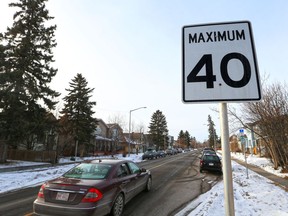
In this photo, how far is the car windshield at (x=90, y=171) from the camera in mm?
6690

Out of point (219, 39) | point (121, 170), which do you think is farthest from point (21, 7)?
point (219, 39)

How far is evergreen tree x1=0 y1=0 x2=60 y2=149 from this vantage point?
882 inches

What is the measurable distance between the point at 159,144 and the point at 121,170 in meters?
77.4

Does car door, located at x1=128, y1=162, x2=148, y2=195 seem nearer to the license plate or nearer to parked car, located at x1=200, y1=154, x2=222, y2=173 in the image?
the license plate

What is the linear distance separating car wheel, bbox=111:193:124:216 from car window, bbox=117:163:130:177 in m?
0.68

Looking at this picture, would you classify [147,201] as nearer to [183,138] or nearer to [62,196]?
[62,196]

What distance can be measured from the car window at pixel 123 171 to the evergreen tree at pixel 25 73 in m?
17.9

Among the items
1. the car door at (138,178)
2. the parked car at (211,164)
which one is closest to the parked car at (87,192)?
the car door at (138,178)

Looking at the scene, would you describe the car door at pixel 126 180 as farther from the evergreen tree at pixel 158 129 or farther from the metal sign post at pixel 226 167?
the evergreen tree at pixel 158 129

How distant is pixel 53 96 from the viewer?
86.8 ft

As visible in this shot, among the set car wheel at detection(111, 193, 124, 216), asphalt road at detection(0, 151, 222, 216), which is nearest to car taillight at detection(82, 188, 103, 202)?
car wheel at detection(111, 193, 124, 216)

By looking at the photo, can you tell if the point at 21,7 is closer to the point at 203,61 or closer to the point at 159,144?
the point at 203,61

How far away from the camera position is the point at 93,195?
5.69 meters

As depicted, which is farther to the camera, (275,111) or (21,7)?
(21,7)
